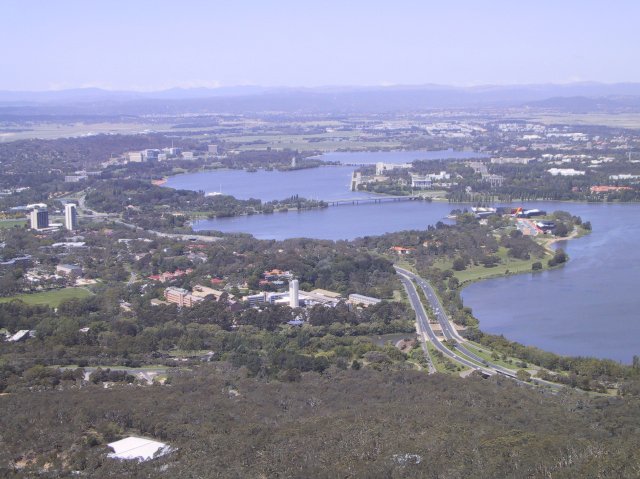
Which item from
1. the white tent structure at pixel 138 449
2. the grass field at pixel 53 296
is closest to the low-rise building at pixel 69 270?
the grass field at pixel 53 296

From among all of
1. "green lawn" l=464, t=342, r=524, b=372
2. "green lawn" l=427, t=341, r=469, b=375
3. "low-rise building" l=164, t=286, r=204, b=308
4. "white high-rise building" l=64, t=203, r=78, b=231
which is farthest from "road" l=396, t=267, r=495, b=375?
"white high-rise building" l=64, t=203, r=78, b=231

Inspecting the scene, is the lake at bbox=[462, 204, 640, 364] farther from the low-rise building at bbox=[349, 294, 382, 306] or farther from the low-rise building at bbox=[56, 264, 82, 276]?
the low-rise building at bbox=[56, 264, 82, 276]

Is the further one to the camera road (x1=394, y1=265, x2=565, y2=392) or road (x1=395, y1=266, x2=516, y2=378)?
road (x1=395, y1=266, x2=516, y2=378)

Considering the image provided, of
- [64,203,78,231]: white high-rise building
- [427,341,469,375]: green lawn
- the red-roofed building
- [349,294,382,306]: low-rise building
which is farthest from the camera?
[64,203,78,231]: white high-rise building

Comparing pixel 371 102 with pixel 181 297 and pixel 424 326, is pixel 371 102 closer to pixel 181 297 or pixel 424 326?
pixel 181 297

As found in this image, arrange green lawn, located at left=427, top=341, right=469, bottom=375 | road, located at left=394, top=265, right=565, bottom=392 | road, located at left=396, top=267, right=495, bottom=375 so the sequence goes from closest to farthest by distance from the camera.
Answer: road, located at left=394, top=265, right=565, bottom=392 < green lawn, located at left=427, top=341, right=469, bottom=375 < road, located at left=396, top=267, right=495, bottom=375

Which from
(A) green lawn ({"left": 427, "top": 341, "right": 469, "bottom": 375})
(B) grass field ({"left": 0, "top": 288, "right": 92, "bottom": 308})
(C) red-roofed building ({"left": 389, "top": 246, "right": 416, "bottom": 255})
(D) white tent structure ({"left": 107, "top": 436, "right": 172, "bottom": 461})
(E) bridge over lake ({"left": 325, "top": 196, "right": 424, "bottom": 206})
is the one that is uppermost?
(D) white tent structure ({"left": 107, "top": 436, "right": 172, "bottom": 461})

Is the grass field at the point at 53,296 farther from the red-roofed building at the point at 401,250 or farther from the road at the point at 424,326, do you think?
the red-roofed building at the point at 401,250
